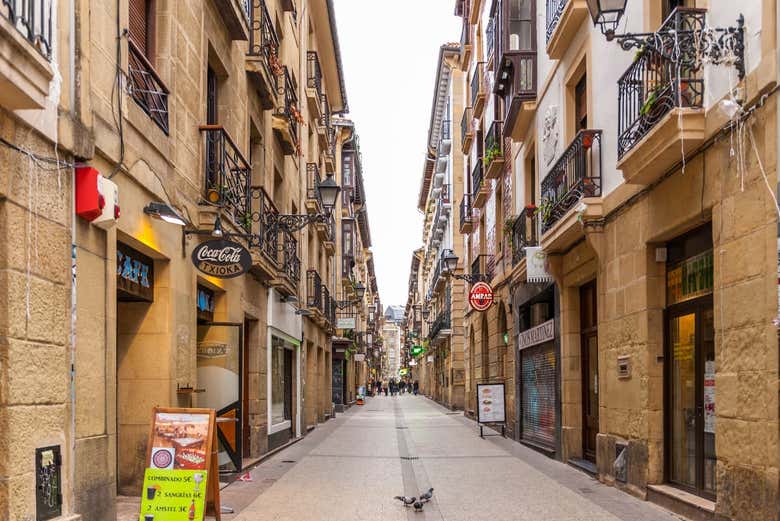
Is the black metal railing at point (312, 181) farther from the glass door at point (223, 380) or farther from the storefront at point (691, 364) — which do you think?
the storefront at point (691, 364)

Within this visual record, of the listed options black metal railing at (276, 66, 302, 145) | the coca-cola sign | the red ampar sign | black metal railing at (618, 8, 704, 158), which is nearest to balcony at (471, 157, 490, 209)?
the red ampar sign

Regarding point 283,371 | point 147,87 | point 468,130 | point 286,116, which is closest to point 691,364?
point 147,87

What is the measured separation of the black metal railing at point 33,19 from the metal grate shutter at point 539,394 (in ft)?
39.2

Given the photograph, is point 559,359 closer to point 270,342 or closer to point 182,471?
point 270,342

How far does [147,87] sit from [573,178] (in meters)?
6.86

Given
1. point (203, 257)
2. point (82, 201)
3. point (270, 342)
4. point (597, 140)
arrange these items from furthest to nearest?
point (270, 342), point (597, 140), point (203, 257), point (82, 201)

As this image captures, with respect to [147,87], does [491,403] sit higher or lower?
lower

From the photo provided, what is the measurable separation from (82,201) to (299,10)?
682 inches

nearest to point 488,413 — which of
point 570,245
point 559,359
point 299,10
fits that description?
point 559,359

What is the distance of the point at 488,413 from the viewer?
20562 millimetres

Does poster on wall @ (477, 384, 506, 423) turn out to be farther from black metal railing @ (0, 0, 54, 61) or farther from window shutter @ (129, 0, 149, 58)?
black metal railing @ (0, 0, 54, 61)

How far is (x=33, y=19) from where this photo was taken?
5.55m

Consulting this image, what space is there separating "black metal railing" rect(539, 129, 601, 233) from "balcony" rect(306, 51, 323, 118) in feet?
37.0

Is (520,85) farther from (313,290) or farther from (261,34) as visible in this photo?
(313,290)
